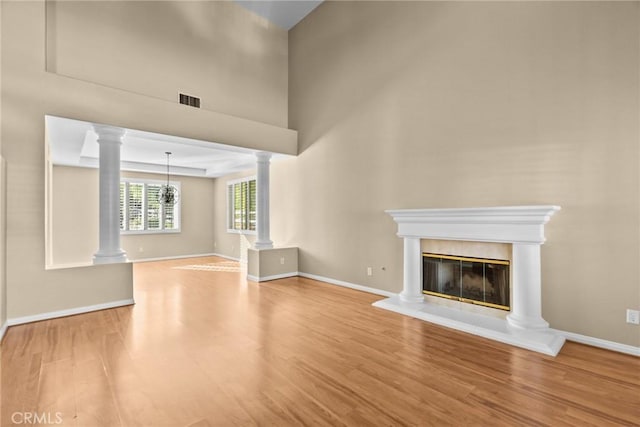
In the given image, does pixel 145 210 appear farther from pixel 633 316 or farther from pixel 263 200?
pixel 633 316

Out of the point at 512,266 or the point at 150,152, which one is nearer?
the point at 512,266

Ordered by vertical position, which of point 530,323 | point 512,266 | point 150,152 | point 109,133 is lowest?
point 530,323

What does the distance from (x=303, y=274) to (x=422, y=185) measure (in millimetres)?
3106

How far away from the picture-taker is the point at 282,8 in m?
6.09

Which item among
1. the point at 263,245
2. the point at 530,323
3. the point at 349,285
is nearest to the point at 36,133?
the point at 263,245

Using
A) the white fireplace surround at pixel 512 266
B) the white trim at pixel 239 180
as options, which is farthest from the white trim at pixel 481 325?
the white trim at pixel 239 180

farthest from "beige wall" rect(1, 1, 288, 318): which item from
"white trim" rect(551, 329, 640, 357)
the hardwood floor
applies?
"white trim" rect(551, 329, 640, 357)

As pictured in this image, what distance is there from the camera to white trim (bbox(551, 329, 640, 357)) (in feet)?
8.93

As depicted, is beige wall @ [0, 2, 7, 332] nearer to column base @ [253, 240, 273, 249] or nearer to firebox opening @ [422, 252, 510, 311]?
column base @ [253, 240, 273, 249]

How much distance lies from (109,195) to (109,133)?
2.88 feet

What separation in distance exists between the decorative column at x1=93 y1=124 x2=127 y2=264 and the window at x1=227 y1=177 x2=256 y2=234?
4.07 metres

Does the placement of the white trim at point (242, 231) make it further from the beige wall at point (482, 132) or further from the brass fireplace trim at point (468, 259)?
the brass fireplace trim at point (468, 259)

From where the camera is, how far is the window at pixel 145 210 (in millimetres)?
8266

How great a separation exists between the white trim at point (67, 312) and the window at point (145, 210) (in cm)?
487
